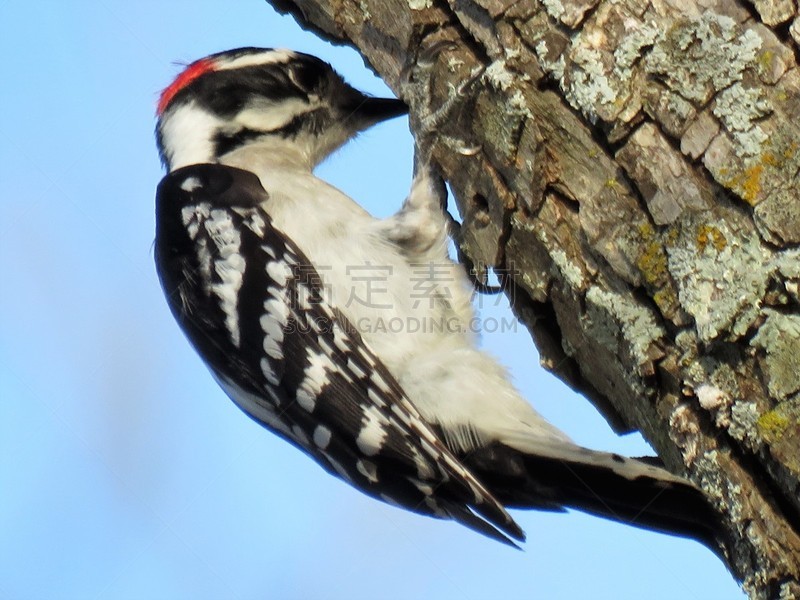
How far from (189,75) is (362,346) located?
1343 millimetres

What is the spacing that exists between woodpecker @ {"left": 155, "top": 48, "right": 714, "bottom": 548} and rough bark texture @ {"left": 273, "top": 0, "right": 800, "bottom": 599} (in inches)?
14.6

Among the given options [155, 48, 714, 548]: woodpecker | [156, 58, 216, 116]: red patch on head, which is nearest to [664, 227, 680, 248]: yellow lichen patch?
[155, 48, 714, 548]: woodpecker

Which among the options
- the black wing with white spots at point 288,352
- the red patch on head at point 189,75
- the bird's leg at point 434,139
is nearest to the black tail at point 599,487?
the black wing with white spots at point 288,352

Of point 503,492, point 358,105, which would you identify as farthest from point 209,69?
point 503,492

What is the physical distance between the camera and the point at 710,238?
181 centimetres

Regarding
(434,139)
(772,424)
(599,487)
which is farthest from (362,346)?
(772,424)

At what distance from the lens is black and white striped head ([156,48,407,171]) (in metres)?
3.20

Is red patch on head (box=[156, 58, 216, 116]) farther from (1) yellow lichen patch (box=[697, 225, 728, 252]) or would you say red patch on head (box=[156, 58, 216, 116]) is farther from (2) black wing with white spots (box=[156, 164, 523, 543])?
(1) yellow lichen patch (box=[697, 225, 728, 252])

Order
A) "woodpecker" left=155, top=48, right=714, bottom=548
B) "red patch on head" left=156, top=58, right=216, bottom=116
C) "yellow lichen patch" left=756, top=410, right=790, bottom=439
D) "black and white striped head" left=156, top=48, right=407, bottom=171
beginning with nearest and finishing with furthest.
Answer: "yellow lichen patch" left=756, top=410, right=790, bottom=439, "woodpecker" left=155, top=48, right=714, bottom=548, "black and white striped head" left=156, top=48, right=407, bottom=171, "red patch on head" left=156, top=58, right=216, bottom=116

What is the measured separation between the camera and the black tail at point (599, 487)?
81.9 inches

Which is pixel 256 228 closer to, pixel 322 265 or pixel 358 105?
pixel 322 265

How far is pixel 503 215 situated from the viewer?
222 cm

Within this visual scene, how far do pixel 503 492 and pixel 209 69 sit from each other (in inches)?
70.8

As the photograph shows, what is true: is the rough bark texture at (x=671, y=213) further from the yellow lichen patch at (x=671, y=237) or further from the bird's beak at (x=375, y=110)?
the bird's beak at (x=375, y=110)
